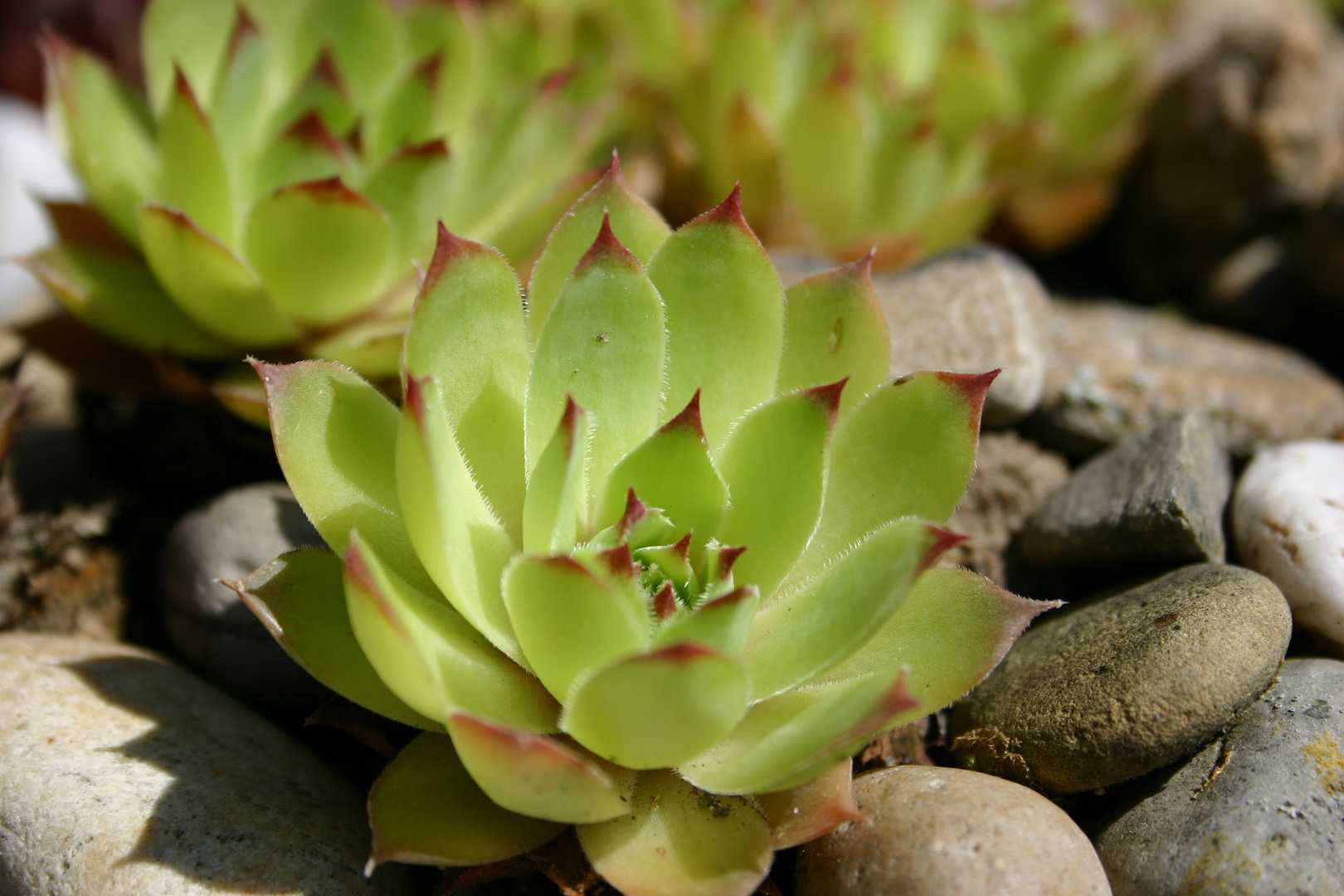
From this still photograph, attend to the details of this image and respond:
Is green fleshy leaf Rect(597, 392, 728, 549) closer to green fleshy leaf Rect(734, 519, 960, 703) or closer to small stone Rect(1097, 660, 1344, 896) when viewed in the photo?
green fleshy leaf Rect(734, 519, 960, 703)

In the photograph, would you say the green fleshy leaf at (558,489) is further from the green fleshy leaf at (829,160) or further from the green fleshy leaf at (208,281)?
the green fleshy leaf at (829,160)

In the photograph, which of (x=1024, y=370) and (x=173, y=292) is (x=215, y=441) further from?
(x=1024, y=370)

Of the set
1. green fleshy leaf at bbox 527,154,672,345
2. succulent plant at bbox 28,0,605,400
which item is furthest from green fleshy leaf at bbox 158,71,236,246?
green fleshy leaf at bbox 527,154,672,345

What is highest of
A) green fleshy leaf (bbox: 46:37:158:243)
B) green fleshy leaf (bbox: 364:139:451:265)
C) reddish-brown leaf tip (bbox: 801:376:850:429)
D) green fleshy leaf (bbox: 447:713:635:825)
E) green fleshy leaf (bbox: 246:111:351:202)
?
green fleshy leaf (bbox: 46:37:158:243)

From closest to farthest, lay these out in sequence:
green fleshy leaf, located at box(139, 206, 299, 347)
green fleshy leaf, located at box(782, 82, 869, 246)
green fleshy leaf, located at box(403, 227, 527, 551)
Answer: green fleshy leaf, located at box(403, 227, 527, 551) → green fleshy leaf, located at box(139, 206, 299, 347) → green fleshy leaf, located at box(782, 82, 869, 246)

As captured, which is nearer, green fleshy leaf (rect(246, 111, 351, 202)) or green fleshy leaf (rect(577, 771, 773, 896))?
green fleshy leaf (rect(577, 771, 773, 896))

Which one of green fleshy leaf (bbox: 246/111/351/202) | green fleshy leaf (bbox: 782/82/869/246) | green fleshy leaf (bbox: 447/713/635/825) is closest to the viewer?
green fleshy leaf (bbox: 447/713/635/825)

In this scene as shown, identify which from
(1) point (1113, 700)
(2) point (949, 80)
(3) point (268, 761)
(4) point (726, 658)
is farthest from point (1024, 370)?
(3) point (268, 761)
